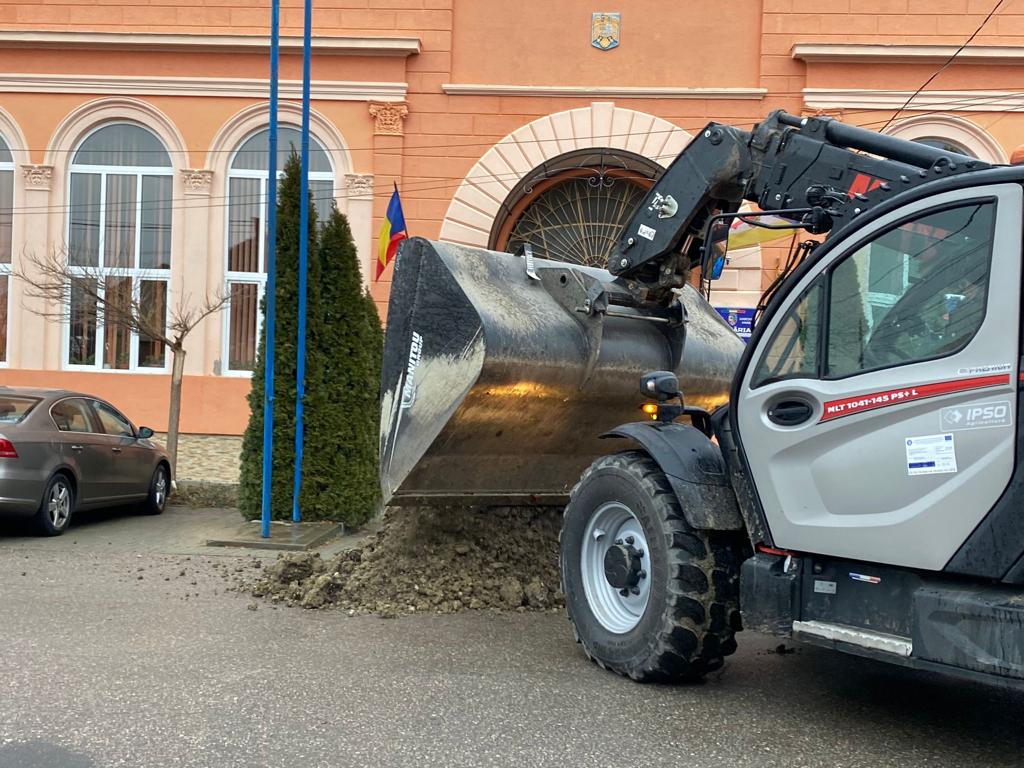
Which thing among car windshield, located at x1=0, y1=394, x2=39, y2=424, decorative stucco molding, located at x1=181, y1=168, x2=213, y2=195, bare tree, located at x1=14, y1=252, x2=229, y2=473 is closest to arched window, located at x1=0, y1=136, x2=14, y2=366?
bare tree, located at x1=14, y1=252, x2=229, y2=473

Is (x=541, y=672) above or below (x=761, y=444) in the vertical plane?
below

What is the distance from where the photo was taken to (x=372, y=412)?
1043cm

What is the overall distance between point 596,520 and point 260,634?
216 cm

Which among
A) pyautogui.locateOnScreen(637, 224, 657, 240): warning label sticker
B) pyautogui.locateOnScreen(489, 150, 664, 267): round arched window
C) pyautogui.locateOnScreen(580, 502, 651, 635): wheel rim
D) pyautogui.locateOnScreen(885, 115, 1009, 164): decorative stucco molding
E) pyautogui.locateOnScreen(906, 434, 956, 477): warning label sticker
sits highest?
pyautogui.locateOnScreen(885, 115, 1009, 164): decorative stucco molding

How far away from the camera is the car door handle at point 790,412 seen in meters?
4.45

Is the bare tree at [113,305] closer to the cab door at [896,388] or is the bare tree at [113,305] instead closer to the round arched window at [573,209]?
the round arched window at [573,209]

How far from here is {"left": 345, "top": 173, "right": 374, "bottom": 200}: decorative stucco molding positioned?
1748 cm

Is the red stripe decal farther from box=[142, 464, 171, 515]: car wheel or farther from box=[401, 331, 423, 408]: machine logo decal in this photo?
box=[142, 464, 171, 515]: car wheel

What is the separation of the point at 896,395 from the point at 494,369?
2346mm

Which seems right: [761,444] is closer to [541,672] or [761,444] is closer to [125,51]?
[541,672]

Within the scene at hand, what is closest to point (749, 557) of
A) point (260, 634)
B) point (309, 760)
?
point (309, 760)

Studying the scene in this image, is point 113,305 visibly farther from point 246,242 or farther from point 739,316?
point 739,316

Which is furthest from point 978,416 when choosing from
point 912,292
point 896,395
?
point 912,292

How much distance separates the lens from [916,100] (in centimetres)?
1684
